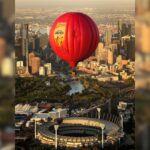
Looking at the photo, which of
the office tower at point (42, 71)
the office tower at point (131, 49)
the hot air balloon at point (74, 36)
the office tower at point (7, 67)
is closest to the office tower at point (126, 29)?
the office tower at point (131, 49)

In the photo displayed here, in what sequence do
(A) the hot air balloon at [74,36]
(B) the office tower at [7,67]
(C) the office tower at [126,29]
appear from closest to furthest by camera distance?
(A) the hot air balloon at [74,36]
(B) the office tower at [7,67]
(C) the office tower at [126,29]

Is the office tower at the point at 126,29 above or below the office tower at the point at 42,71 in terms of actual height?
above

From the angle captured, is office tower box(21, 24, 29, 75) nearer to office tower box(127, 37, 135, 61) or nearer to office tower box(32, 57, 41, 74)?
office tower box(32, 57, 41, 74)

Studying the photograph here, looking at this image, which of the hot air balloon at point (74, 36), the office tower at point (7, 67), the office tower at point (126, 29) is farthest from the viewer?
the office tower at point (126, 29)

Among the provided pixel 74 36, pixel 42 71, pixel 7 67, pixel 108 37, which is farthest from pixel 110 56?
pixel 7 67

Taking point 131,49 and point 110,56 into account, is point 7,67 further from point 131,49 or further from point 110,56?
point 131,49

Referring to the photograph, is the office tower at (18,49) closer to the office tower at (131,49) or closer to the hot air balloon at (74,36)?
the hot air balloon at (74,36)

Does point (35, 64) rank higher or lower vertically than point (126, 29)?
lower

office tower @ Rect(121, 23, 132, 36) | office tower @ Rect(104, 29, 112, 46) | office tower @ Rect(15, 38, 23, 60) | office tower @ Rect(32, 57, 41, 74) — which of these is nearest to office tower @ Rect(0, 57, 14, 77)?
office tower @ Rect(15, 38, 23, 60)
